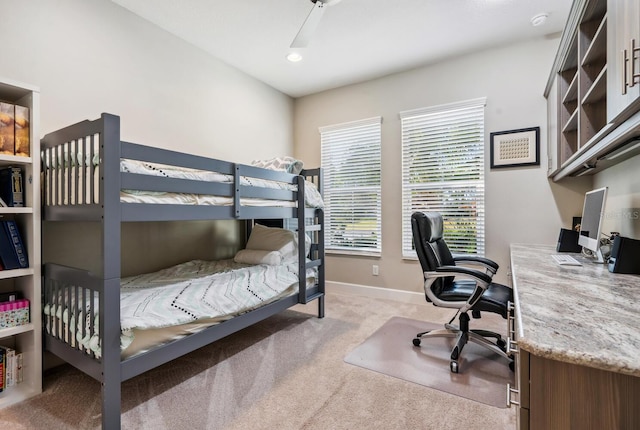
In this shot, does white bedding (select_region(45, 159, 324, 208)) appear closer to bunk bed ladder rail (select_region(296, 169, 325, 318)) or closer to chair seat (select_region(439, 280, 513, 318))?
bunk bed ladder rail (select_region(296, 169, 325, 318))

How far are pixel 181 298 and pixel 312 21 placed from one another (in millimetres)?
1966

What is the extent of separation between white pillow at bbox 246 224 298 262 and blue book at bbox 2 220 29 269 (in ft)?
5.70

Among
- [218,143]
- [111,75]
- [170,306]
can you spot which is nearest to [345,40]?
[218,143]

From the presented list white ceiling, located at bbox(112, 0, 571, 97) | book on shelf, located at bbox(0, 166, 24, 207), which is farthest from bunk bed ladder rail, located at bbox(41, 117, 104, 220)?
white ceiling, located at bbox(112, 0, 571, 97)

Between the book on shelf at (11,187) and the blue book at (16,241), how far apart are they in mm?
116

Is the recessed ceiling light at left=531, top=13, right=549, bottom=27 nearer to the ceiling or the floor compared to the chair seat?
nearer to the ceiling

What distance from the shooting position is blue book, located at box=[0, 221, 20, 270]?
5.65 feet

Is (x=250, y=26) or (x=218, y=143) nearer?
(x=250, y=26)

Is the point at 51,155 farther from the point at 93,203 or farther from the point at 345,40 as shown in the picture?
the point at 345,40

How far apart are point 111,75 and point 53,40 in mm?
375

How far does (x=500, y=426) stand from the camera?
1.50 m

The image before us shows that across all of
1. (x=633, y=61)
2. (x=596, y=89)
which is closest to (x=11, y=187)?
(x=633, y=61)

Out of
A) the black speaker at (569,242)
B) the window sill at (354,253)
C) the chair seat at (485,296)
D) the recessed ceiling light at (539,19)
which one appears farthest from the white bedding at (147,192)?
the recessed ceiling light at (539,19)

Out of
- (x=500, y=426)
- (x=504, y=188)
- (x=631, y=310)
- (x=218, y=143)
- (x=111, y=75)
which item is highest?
(x=111, y=75)
